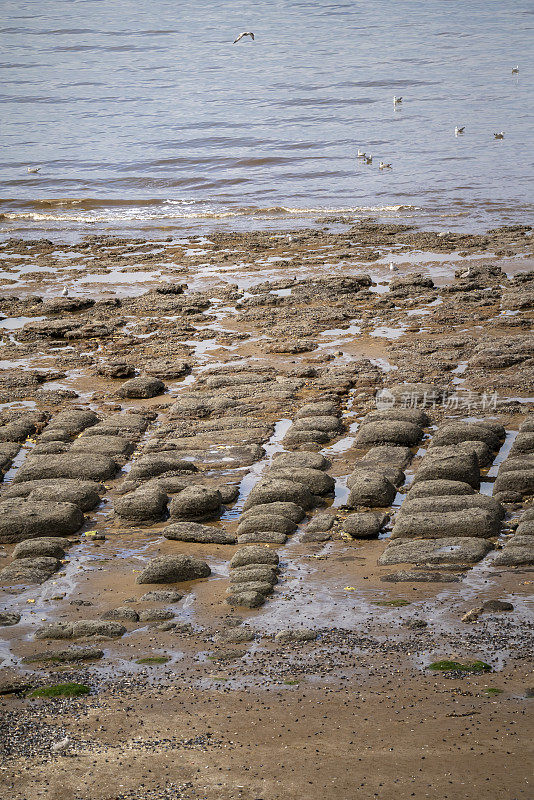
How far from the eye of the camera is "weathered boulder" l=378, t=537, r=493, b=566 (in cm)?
1019

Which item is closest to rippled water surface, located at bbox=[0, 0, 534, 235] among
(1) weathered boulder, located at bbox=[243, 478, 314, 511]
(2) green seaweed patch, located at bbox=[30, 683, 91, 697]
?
(1) weathered boulder, located at bbox=[243, 478, 314, 511]

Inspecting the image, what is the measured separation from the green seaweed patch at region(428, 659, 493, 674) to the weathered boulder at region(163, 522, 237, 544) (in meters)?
3.71

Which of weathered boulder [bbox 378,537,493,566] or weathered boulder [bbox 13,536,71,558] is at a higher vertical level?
weathered boulder [bbox 378,537,493,566]

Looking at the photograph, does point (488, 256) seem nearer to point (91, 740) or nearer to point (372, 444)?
point (372, 444)

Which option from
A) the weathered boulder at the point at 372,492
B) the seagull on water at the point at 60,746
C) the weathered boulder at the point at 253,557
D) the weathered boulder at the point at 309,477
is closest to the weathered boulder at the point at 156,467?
the weathered boulder at the point at 309,477

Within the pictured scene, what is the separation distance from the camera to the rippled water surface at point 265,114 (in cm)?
3322

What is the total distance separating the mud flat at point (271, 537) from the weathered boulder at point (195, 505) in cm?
4

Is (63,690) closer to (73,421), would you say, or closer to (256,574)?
(256,574)

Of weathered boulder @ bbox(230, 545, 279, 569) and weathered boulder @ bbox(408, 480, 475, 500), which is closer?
weathered boulder @ bbox(230, 545, 279, 569)

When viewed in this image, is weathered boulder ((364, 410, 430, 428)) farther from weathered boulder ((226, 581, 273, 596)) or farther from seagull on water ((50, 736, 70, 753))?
seagull on water ((50, 736, 70, 753))

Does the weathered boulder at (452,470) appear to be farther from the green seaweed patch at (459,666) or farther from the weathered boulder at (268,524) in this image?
the green seaweed patch at (459,666)

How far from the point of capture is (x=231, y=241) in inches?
1061

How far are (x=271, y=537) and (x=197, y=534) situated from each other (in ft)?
3.02

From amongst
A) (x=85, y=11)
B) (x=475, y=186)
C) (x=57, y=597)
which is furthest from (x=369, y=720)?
(x=85, y=11)
